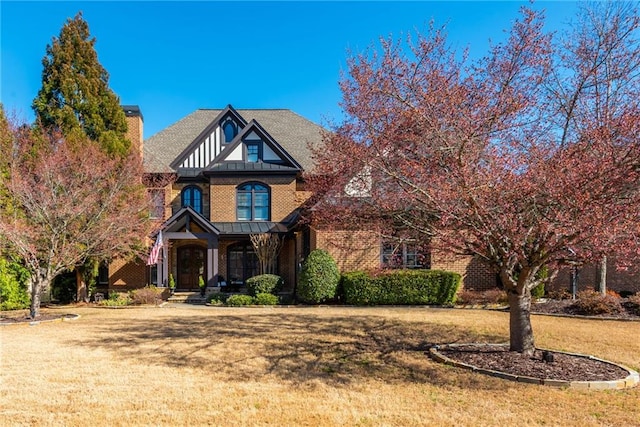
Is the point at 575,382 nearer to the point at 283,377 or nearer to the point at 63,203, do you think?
the point at 283,377

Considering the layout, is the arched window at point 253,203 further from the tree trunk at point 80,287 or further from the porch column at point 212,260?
the tree trunk at point 80,287

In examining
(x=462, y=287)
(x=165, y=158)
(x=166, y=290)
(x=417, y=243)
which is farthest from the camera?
(x=165, y=158)

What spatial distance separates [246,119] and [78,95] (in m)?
9.71

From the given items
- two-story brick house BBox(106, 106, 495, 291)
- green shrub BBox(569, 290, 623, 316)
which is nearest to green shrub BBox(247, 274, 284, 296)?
two-story brick house BBox(106, 106, 495, 291)

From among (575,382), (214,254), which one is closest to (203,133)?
(214,254)

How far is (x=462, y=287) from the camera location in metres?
17.6

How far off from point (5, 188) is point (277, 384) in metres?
14.2

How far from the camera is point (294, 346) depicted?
29.7 feet

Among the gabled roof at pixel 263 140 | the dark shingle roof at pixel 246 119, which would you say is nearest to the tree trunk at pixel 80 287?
the dark shingle roof at pixel 246 119

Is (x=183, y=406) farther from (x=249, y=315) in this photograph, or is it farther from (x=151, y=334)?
(x=249, y=315)

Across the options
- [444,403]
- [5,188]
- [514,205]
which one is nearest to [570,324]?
[514,205]

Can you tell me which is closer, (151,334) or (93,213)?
(151,334)

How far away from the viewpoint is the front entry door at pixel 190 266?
2277cm

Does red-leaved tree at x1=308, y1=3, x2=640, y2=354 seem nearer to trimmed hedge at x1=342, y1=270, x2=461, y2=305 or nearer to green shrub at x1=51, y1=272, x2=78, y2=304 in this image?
trimmed hedge at x1=342, y1=270, x2=461, y2=305
